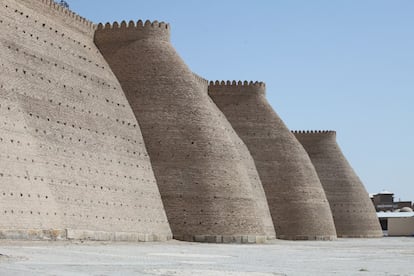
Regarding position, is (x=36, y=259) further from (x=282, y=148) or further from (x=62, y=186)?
(x=282, y=148)

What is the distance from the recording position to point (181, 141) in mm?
35375

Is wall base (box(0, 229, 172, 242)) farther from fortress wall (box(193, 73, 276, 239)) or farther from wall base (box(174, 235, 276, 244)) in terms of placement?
fortress wall (box(193, 73, 276, 239))

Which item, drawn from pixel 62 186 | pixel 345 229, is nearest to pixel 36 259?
pixel 62 186

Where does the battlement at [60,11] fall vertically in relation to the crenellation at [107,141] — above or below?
above

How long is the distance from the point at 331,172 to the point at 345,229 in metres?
3.87

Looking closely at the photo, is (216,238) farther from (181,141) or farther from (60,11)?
(60,11)

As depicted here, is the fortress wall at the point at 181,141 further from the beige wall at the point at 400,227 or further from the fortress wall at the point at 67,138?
the beige wall at the point at 400,227

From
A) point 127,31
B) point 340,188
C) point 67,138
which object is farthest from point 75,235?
point 340,188

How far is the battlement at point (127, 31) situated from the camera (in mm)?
36688

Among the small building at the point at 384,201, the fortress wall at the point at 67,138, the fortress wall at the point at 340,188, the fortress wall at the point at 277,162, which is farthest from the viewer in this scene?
the small building at the point at 384,201

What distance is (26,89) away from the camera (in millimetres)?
28078

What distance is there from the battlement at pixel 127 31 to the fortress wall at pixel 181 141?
0.04m

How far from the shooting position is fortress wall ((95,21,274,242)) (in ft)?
114

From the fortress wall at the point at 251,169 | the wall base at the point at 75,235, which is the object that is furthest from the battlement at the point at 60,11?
the fortress wall at the point at 251,169
